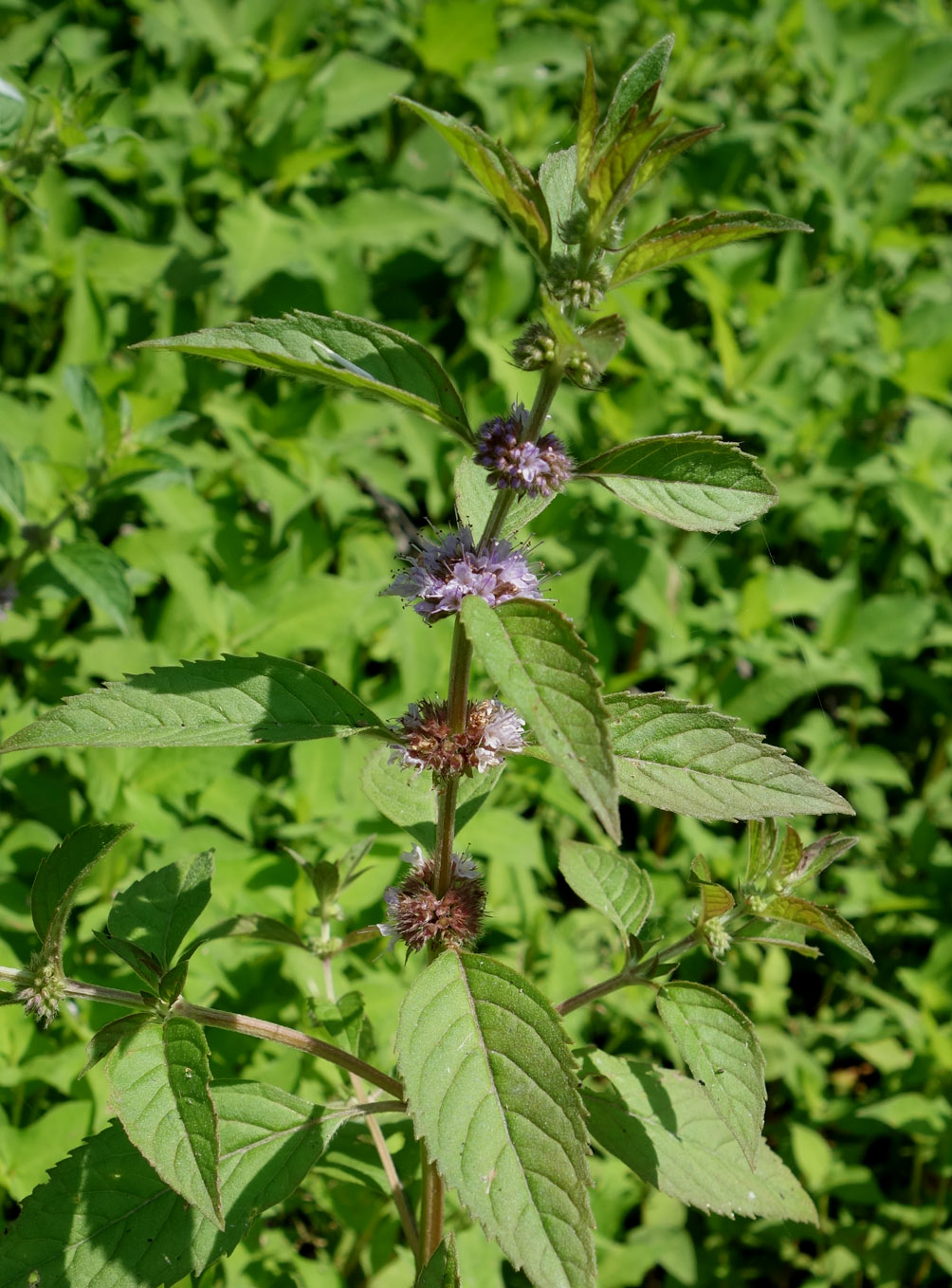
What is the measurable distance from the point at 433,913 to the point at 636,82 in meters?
1.14

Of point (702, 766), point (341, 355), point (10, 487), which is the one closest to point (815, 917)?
point (702, 766)

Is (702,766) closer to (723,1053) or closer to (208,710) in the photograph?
(723,1053)

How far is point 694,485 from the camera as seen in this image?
53.6 inches

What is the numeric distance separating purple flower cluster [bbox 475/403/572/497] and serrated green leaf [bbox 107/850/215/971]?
823 mm

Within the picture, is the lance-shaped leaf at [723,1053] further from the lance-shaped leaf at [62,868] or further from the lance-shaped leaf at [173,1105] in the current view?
the lance-shaped leaf at [62,868]

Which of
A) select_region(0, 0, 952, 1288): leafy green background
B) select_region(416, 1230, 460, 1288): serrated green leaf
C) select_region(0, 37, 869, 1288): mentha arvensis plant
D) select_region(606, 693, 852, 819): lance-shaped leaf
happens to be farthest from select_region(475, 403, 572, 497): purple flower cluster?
select_region(0, 0, 952, 1288): leafy green background

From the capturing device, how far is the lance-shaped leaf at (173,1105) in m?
1.29

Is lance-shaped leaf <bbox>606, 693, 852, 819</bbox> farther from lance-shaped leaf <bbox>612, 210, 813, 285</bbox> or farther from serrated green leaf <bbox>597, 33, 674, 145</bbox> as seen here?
serrated green leaf <bbox>597, 33, 674, 145</bbox>

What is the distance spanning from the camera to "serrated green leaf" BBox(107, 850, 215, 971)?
1646mm

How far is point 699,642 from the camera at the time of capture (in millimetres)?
3844

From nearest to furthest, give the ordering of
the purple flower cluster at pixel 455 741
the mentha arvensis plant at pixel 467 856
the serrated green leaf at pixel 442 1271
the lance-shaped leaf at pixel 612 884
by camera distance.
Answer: the mentha arvensis plant at pixel 467 856, the purple flower cluster at pixel 455 741, the serrated green leaf at pixel 442 1271, the lance-shaped leaf at pixel 612 884

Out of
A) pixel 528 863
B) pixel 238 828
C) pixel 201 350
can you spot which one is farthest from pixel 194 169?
pixel 201 350

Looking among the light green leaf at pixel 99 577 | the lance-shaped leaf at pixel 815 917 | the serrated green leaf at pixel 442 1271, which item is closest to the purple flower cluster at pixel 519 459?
the lance-shaped leaf at pixel 815 917

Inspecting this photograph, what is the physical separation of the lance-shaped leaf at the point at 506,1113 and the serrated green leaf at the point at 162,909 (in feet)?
1.54
